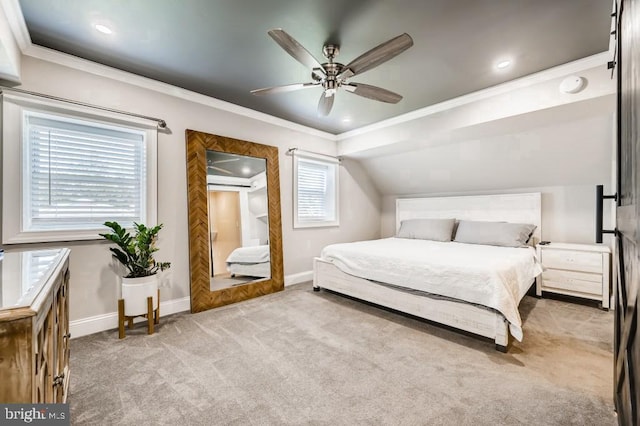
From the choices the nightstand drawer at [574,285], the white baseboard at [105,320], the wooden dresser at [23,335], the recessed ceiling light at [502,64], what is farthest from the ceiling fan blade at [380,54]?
the nightstand drawer at [574,285]

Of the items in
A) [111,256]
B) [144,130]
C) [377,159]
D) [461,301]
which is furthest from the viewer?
[377,159]

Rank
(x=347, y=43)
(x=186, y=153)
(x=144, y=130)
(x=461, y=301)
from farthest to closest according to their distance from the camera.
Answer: (x=186, y=153)
(x=144, y=130)
(x=461, y=301)
(x=347, y=43)

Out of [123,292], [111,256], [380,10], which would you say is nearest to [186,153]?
[111,256]

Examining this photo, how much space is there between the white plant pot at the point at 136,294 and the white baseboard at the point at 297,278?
2.01m

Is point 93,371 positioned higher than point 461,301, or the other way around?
point 461,301

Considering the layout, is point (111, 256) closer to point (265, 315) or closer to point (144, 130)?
point (144, 130)

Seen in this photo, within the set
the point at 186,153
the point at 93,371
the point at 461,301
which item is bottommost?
the point at 93,371

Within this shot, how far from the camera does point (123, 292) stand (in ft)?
8.60

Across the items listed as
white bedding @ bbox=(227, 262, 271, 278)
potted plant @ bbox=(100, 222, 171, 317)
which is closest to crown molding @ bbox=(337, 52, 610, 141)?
white bedding @ bbox=(227, 262, 271, 278)

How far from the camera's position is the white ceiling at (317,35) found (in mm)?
1933

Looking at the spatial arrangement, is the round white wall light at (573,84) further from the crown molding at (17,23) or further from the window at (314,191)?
the crown molding at (17,23)

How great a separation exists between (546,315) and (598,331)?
448 mm

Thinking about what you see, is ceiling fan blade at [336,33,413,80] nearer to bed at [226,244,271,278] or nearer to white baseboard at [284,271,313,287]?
bed at [226,244,271,278]

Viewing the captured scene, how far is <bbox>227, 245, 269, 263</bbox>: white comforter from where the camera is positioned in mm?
3652
